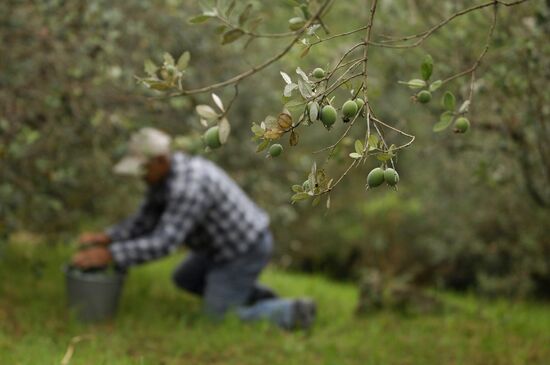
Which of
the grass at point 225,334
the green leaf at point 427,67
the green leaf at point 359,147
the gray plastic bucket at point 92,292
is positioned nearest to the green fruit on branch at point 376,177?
the green leaf at point 359,147

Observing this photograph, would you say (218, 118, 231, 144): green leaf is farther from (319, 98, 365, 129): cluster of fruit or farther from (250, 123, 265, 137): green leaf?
(319, 98, 365, 129): cluster of fruit

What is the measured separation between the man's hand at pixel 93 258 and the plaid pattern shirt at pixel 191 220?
0.05m

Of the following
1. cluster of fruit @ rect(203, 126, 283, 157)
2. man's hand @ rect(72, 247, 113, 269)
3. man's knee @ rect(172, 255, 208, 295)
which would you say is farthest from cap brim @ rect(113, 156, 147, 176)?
cluster of fruit @ rect(203, 126, 283, 157)

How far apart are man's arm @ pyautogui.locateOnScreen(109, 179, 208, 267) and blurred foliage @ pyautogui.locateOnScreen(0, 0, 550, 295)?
524 mm

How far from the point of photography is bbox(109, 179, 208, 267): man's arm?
4.62 metres

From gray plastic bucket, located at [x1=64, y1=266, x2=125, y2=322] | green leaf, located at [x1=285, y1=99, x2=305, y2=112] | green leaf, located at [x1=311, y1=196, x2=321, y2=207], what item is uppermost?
green leaf, located at [x1=285, y1=99, x2=305, y2=112]

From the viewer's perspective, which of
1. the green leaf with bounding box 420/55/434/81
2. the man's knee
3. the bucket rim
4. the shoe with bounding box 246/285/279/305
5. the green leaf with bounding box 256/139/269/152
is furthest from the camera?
the man's knee

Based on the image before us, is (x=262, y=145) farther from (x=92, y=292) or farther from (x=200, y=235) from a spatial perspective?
(x=200, y=235)

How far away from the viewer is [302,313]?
5031 mm

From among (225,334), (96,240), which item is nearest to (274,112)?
(96,240)

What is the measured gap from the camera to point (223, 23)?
185 centimetres

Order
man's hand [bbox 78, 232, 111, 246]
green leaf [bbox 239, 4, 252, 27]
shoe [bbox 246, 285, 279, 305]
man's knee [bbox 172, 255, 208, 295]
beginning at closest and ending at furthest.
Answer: green leaf [bbox 239, 4, 252, 27], man's hand [bbox 78, 232, 111, 246], shoe [bbox 246, 285, 279, 305], man's knee [bbox 172, 255, 208, 295]

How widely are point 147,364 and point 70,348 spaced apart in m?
0.42

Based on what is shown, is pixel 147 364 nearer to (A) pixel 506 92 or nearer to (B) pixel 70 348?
(B) pixel 70 348
